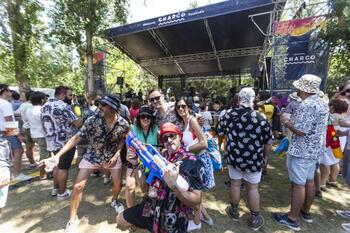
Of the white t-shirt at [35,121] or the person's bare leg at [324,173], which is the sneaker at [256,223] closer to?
the person's bare leg at [324,173]

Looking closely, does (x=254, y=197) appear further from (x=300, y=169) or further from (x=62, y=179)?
(x=62, y=179)

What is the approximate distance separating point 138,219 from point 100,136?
1215 millimetres

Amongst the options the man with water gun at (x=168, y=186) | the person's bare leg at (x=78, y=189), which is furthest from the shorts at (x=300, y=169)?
the person's bare leg at (x=78, y=189)

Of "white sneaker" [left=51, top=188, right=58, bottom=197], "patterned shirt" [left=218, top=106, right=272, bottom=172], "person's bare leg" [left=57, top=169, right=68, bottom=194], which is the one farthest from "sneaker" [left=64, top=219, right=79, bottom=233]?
"patterned shirt" [left=218, top=106, right=272, bottom=172]

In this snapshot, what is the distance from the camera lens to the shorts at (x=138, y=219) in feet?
5.71

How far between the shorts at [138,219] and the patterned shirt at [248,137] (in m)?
1.37

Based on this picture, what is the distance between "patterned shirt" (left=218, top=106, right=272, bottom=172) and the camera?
8.29 ft

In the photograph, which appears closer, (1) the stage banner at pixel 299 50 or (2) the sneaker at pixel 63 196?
(2) the sneaker at pixel 63 196

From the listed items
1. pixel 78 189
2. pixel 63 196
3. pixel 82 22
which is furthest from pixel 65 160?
pixel 82 22

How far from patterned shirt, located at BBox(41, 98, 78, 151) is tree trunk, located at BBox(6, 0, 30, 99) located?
14.9 feet

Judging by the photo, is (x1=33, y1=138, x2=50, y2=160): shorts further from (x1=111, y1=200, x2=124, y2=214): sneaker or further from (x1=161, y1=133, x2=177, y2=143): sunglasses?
(x1=161, y1=133, x2=177, y2=143): sunglasses

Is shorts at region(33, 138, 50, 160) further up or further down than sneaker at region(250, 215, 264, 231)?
further up

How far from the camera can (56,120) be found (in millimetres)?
3393

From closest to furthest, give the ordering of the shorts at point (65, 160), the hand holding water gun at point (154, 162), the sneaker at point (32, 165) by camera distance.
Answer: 1. the hand holding water gun at point (154, 162)
2. the shorts at point (65, 160)
3. the sneaker at point (32, 165)
